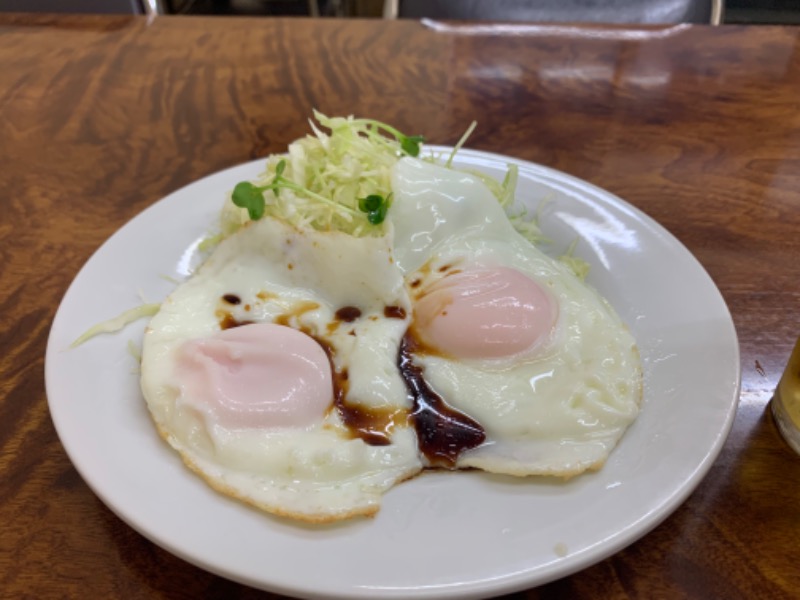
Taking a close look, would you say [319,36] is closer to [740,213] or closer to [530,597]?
[740,213]

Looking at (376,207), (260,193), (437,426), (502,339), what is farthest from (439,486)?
(260,193)

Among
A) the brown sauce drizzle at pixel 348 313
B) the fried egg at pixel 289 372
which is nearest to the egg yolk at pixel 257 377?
the fried egg at pixel 289 372

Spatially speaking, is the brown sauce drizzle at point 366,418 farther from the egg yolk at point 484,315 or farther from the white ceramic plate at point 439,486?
the egg yolk at point 484,315

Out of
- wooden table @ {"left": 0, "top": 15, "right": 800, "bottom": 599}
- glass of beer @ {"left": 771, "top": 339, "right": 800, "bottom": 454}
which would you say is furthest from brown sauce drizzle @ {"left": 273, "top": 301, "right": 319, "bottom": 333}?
glass of beer @ {"left": 771, "top": 339, "right": 800, "bottom": 454}

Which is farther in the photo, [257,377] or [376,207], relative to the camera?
[376,207]

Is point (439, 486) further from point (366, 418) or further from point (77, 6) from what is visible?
point (77, 6)

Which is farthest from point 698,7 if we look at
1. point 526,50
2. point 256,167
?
point 256,167
